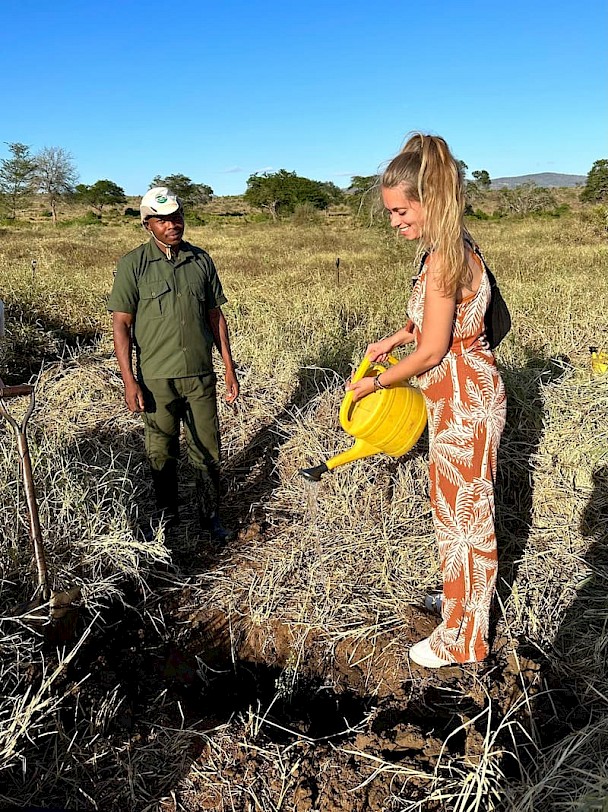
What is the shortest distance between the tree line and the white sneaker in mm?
31086

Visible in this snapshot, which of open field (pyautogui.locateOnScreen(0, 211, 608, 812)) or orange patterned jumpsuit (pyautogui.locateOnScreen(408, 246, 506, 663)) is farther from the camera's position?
orange patterned jumpsuit (pyautogui.locateOnScreen(408, 246, 506, 663))

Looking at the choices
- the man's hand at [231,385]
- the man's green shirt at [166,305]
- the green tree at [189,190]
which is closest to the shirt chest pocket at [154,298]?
the man's green shirt at [166,305]

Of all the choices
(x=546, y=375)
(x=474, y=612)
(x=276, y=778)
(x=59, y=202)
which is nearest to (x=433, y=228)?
(x=474, y=612)

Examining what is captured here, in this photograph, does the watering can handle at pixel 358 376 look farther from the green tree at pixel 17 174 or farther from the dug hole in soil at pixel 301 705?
the green tree at pixel 17 174

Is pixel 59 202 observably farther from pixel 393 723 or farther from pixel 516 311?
pixel 393 723

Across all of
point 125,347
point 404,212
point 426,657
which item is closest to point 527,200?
point 125,347

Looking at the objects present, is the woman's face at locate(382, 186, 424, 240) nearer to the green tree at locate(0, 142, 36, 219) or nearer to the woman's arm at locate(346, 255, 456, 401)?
the woman's arm at locate(346, 255, 456, 401)

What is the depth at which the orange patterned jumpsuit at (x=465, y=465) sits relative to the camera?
6.21ft

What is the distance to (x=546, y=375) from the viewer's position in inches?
147

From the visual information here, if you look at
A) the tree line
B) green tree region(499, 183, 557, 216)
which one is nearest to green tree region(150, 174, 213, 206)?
the tree line

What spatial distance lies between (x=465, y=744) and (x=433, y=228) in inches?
57.9

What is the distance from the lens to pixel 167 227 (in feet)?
8.73

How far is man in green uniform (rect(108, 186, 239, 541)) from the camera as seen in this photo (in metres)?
2.71

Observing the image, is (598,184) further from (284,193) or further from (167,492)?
(167,492)
